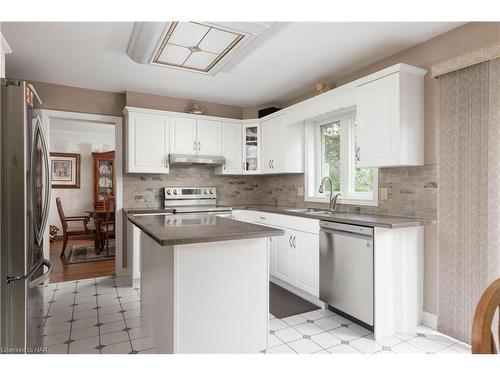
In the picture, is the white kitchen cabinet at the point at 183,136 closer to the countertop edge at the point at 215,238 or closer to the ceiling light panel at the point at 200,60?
the ceiling light panel at the point at 200,60

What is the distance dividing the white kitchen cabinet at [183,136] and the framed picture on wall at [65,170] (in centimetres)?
426

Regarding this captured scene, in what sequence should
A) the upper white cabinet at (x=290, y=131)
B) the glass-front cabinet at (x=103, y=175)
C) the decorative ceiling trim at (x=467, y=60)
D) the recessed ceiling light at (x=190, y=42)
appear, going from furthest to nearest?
the glass-front cabinet at (x=103, y=175) < the upper white cabinet at (x=290, y=131) < the recessed ceiling light at (x=190, y=42) < the decorative ceiling trim at (x=467, y=60)

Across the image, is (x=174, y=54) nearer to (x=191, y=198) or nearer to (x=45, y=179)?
(x=45, y=179)

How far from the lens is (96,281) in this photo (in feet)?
12.8

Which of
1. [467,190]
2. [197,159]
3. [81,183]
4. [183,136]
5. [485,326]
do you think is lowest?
[485,326]

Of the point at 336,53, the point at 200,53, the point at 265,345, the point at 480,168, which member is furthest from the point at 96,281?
the point at 480,168

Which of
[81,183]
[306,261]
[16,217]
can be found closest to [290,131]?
[306,261]

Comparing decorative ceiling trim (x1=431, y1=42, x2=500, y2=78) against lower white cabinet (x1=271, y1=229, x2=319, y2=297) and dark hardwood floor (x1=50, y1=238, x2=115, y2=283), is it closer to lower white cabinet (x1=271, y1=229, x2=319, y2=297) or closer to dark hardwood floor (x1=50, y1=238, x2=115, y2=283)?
lower white cabinet (x1=271, y1=229, x2=319, y2=297)

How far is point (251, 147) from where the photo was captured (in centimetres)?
459

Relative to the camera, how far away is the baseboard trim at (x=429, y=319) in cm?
252

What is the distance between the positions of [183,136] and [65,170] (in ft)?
14.5

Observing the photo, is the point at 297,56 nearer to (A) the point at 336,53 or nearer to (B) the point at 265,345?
(A) the point at 336,53

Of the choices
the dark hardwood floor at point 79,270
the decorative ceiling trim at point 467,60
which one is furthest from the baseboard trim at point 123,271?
the decorative ceiling trim at point 467,60

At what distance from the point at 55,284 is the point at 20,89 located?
9.41 ft
